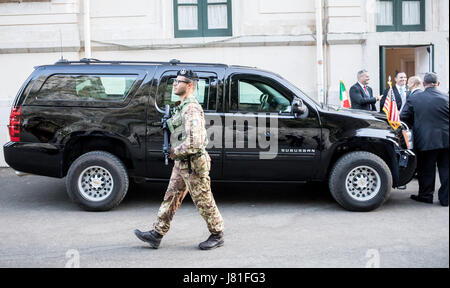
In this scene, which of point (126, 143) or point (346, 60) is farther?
point (346, 60)

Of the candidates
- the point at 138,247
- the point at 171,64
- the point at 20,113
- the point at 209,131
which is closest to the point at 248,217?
the point at 209,131

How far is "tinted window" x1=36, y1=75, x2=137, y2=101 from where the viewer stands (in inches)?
311

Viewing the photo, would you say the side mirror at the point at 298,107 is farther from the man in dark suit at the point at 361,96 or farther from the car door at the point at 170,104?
the man in dark suit at the point at 361,96

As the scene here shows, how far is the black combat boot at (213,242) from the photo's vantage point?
19.6 ft

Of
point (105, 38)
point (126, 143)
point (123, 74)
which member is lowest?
point (126, 143)

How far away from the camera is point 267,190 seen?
9227mm

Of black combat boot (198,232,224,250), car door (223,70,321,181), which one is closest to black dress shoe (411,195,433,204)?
car door (223,70,321,181)

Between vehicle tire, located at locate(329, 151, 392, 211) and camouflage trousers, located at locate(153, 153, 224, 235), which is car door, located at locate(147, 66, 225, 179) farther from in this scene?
camouflage trousers, located at locate(153, 153, 224, 235)

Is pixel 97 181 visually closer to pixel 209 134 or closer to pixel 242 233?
pixel 209 134

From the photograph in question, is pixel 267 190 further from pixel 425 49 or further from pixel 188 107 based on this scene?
pixel 425 49

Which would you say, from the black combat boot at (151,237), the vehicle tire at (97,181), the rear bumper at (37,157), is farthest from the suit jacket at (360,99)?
the black combat boot at (151,237)

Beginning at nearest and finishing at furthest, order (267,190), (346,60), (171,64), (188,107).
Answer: (188,107) < (171,64) < (267,190) < (346,60)

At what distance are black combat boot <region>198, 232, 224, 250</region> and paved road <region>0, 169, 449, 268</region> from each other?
65mm

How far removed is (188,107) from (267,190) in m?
3.75
